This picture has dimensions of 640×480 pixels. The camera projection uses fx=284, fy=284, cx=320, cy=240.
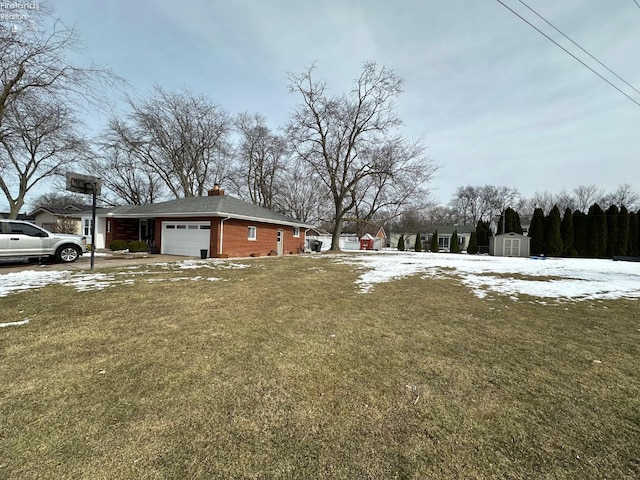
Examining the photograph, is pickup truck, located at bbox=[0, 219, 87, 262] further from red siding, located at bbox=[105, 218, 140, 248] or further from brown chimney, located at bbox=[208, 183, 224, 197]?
brown chimney, located at bbox=[208, 183, 224, 197]

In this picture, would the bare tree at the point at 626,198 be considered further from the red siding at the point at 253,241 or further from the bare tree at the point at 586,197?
the red siding at the point at 253,241

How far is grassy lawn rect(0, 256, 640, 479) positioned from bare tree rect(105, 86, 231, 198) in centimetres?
2535

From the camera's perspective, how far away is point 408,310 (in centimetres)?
535

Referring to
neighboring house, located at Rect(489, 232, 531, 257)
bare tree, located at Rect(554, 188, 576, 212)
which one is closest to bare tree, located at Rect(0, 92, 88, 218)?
neighboring house, located at Rect(489, 232, 531, 257)

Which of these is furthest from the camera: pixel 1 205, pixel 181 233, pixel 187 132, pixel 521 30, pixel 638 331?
pixel 187 132

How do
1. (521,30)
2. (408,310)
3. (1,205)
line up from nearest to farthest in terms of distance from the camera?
1. (408,310)
2. (521,30)
3. (1,205)

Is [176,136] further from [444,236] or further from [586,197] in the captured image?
[586,197]

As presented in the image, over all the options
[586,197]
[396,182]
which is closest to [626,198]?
[586,197]

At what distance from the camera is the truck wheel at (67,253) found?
1070cm

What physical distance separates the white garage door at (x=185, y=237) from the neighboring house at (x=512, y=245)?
2553 cm

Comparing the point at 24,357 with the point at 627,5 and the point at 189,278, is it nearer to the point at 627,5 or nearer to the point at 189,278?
the point at 189,278

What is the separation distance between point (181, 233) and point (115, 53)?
32.8 ft

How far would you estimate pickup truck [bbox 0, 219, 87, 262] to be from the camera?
9.46m

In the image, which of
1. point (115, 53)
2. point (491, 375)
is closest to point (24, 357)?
point (491, 375)
